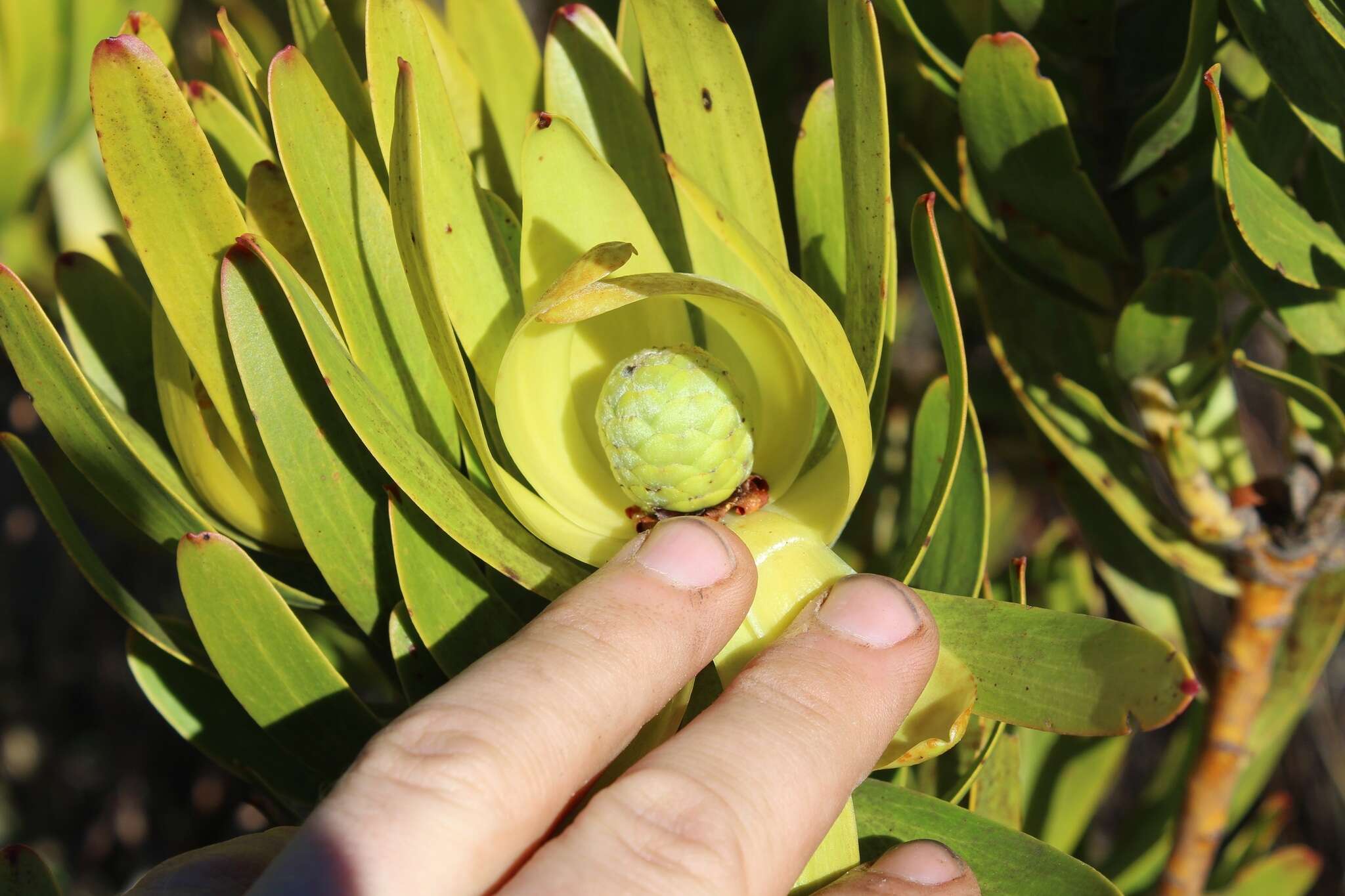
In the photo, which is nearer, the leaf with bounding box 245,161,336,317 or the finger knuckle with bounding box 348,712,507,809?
the finger knuckle with bounding box 348,712,507,809

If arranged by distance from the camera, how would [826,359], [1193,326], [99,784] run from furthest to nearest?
[99,784]
[1193,326]
[826,359]

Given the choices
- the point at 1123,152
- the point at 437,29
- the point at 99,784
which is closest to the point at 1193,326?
the point at 1123,152

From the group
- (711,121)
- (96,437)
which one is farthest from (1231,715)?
(96,437)

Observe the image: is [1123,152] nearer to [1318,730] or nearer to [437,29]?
[437,29]

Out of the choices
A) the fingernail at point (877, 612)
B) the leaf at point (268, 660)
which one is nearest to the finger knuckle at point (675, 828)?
the fingernail at point (877, 612)

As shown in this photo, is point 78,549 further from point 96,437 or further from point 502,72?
point 502,72

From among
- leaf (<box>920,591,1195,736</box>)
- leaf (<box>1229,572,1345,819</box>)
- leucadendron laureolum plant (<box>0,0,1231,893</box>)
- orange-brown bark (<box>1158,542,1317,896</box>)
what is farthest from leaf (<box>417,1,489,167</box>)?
leaf (<box>1229,572,1345,819</box>)

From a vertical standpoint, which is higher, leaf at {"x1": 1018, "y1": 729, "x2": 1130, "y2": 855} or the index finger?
the index finger

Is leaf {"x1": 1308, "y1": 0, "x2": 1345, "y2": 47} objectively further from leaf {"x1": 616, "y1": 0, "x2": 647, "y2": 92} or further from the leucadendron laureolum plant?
leaf {"x1": 616, "y1": 0, "x2": 647, "y2": 92}
